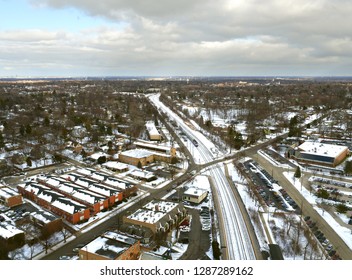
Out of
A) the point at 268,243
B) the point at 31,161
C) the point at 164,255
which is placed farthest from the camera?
the point at 31,161

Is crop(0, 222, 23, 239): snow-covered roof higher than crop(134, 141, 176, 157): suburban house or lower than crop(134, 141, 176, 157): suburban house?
lower

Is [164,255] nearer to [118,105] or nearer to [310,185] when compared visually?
[310,185]

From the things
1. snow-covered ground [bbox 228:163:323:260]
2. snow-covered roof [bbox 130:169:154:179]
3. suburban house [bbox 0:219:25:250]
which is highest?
snow-covered roof [bbox 130:169:154:179]

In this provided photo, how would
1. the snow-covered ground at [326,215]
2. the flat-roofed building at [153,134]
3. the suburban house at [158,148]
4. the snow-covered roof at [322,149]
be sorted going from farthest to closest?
the flat-roofed building at [153,134], the suburban house at [158,148], the snow-covered roof at [322,149], the snow-covered ground at [326,215]

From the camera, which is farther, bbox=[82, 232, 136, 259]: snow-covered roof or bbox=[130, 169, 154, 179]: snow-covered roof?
bbox=[130, 169, 154, 179]: snow-covered roof

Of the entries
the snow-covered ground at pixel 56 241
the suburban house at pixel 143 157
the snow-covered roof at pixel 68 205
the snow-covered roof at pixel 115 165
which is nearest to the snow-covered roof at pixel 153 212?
the snow-covered ground at pixel 56 241

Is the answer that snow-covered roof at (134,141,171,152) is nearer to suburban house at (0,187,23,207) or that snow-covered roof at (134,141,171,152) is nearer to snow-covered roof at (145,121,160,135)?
snow-covered roof at (145,121,160,135)

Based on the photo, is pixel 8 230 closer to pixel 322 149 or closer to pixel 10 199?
pixel 10 199

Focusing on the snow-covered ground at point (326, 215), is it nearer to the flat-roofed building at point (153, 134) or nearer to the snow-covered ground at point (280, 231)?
the snow-covered ground at point (280, 231)

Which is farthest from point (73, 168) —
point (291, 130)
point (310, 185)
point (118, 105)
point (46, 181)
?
point (118, 105)


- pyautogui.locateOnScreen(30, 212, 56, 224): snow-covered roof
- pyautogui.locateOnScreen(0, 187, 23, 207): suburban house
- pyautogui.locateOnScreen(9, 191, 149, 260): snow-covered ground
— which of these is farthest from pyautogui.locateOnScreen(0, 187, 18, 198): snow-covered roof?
pyautogui.locateOnScreen(9, 191, 149, 260): snow-covered ground

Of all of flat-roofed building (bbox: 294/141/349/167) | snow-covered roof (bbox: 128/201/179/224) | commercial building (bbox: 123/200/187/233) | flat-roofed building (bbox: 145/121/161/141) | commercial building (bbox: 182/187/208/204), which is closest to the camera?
commercial building (bbox: 123/200/187/233)
